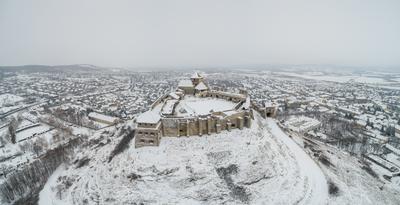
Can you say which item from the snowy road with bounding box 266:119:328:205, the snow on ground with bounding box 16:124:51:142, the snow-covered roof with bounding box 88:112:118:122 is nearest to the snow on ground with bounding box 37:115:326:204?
the snowy road with bounding box 266:119:328:205

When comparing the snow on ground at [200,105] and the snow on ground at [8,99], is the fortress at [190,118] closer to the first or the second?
the snow on ground at [200,105]

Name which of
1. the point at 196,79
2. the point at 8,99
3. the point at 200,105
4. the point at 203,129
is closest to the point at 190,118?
the point at 203,129

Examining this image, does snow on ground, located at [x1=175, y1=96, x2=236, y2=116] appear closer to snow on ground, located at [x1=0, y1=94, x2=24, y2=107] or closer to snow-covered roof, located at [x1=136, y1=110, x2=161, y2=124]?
snow-covered roof, located at [x1=136, y1=110, x2=161, y2=124]

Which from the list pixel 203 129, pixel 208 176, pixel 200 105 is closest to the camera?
pixel 208 176

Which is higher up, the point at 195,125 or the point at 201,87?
the point at 201,87

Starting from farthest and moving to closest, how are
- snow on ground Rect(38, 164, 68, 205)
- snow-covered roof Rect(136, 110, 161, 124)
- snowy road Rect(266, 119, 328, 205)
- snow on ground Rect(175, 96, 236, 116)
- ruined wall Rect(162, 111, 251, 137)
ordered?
1. snow on ground Rect(175, 96, 236, 116)
2. ruined wall Rect(162, 111, 251, 137)
3. snow-covered roof Rect(136, 110, 161, 124)
4. snow on ground Rect(38, 164, 68, 205)
5. snowy road Rect(266, 119, 328, 205)

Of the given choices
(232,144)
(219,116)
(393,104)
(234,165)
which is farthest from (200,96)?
(393,104)

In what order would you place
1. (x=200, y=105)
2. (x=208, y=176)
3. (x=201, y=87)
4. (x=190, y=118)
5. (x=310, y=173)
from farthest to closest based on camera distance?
1. (x=201, y=87)
2. (x=200, y=105)
3. (x=190, y=118)
4. (x=310, y=173)
5. (x=208, y=176)

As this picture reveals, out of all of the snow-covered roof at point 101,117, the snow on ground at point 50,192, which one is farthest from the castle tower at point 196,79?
the snow on ground at point 50,192

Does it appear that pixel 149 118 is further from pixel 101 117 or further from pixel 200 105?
pixel 101 117
